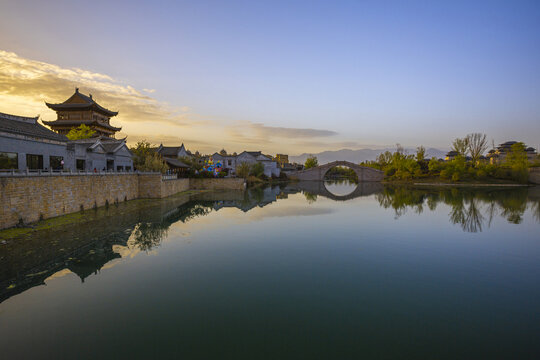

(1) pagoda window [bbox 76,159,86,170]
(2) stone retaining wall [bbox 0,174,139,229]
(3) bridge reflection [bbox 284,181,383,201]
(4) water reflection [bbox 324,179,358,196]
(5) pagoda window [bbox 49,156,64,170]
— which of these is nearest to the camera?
(2) stone retaining wall [bbox 0,174,139,229]

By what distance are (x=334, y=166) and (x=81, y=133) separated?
63257 mm

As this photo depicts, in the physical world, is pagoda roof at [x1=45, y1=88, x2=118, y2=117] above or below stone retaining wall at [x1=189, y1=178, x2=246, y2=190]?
above

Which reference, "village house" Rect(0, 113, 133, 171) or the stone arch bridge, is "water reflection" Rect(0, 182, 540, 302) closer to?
"village house" Rect(0, 113, 133, 171)

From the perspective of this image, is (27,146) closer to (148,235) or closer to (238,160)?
(148,235)

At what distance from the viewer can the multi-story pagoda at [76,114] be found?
3578 cm

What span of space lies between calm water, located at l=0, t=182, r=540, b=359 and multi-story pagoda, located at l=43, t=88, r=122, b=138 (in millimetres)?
27751

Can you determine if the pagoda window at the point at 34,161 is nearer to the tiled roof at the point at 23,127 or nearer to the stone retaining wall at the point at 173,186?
the tiled roof at the point at 23,127

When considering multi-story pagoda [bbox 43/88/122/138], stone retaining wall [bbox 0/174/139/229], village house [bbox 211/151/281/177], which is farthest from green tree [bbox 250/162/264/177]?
stone retaining wall [bbox 0/174/139/229]

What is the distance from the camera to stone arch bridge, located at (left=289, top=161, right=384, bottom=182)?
7412 cm

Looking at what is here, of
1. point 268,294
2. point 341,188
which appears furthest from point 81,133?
point 341,188

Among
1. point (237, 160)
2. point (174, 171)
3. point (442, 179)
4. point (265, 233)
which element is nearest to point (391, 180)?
point (442, 179)

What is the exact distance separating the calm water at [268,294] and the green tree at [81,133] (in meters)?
23.1

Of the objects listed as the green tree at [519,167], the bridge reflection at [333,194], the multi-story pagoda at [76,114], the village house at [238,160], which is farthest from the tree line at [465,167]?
the multi-story pagoda at [76,114]

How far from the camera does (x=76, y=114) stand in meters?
36.8
